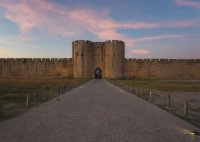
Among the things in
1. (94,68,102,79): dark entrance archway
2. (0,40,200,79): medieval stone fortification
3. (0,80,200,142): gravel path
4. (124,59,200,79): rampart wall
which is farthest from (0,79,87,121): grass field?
(124,59,200,79): rampart wall

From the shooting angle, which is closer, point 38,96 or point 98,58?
point 38,96

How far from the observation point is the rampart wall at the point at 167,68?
5999 cm

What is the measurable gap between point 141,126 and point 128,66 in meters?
51.3

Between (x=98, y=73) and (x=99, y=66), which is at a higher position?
(x=99, y=66)

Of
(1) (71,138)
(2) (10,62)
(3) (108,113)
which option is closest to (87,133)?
(1) (71,138)

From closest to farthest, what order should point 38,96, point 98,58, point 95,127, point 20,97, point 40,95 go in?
point 95,127, point 20,97, point 38,96, point 40,95, point 98,58

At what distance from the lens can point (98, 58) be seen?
193ft

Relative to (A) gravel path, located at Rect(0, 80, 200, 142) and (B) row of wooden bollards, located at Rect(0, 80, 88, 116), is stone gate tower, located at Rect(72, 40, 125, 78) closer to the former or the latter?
(B) row of wooden bollards, located at Rect(0, 80, 88, 116)

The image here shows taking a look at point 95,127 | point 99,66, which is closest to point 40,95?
point 95,127

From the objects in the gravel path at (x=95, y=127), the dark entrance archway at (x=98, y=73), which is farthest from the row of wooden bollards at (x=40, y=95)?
the dark entrance archway at (x=98, y=73)

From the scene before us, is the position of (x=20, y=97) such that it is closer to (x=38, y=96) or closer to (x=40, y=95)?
(x=38, y=96)

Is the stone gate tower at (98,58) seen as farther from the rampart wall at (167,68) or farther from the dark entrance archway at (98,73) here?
the rampart wall at (167,68)

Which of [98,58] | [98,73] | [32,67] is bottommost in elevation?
[98,73]

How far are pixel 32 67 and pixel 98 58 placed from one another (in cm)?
1153
